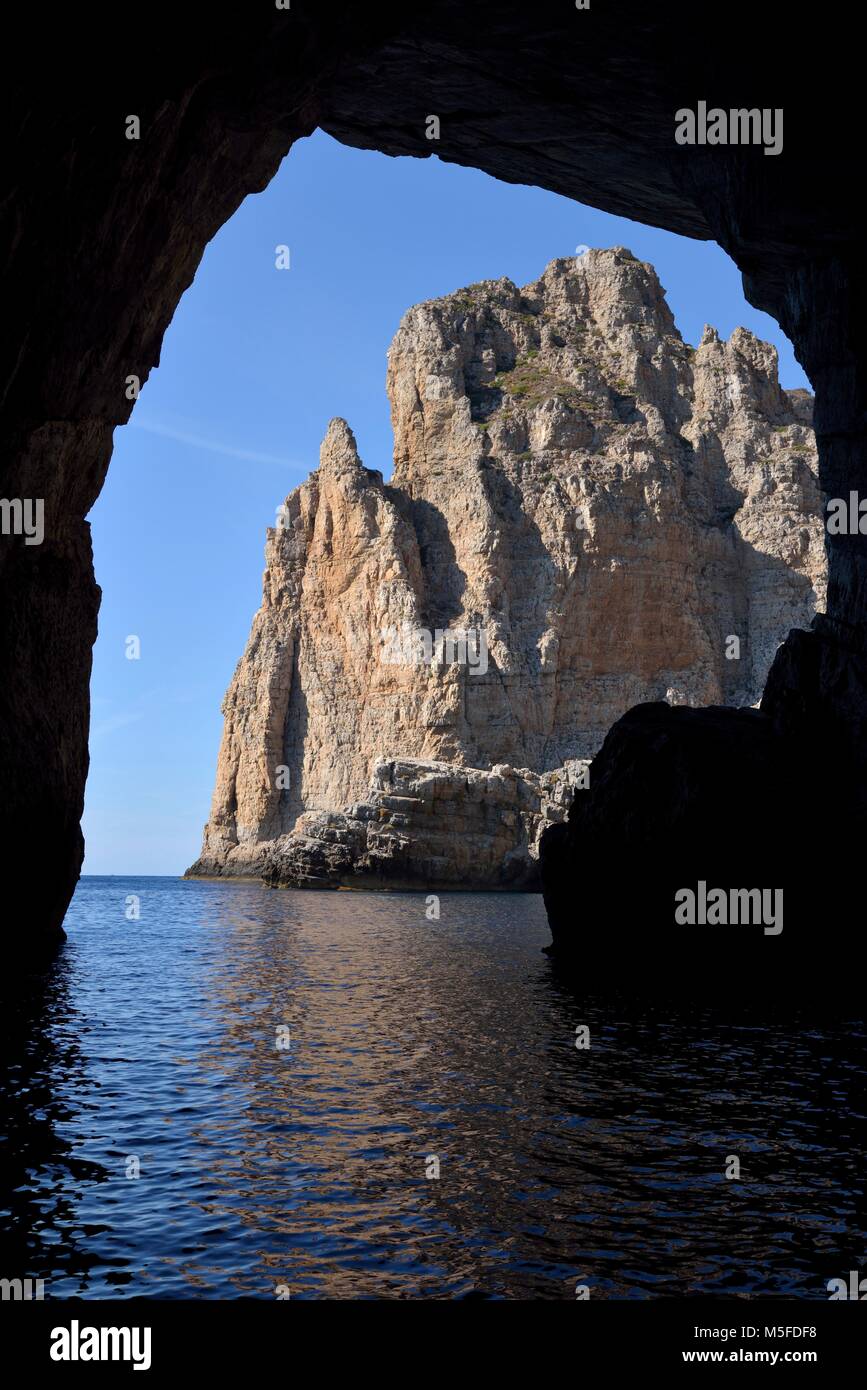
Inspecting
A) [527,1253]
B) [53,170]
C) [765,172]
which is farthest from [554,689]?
[527,1253]

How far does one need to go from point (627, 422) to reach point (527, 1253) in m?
122

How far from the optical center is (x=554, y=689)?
113m

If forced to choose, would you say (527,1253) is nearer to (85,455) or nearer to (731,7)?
(85,455)
